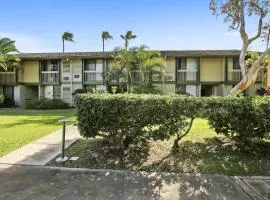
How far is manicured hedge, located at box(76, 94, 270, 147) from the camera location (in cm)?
793

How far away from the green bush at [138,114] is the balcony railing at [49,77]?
24.1m

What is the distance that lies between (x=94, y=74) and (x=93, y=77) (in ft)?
1.08

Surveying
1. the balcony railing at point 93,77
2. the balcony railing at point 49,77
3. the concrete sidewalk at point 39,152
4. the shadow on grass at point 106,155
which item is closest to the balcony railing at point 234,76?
the balcony railing at point 93,77

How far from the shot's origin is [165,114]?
318 inches

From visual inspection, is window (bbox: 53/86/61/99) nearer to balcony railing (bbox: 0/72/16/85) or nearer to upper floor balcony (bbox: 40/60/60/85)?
upper floor balcony (bbox: 40/60/60/85)

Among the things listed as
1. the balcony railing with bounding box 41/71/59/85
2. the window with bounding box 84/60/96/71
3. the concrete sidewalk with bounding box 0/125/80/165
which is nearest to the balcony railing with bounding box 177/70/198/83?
the window with bounding box 84/60/96/71

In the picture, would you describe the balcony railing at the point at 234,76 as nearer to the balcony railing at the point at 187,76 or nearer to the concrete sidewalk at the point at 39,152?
the balcony railing at the point at 187,76

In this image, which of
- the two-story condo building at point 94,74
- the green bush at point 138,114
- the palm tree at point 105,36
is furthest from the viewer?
the palm tree at point 105,36

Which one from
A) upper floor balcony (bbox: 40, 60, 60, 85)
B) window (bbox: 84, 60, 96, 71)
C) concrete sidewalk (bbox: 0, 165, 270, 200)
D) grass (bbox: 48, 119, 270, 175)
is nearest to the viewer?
concrete sidewalk (bbox: 0, 165, 270, 200)

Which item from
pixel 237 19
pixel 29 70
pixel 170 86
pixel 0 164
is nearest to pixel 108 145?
pixel 0 164

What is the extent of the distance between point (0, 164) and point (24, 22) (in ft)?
51.6

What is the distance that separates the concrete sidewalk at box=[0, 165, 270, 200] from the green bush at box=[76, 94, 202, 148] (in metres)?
1.36

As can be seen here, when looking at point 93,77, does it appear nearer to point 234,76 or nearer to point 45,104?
point 45,104

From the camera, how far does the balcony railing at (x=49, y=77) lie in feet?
102
